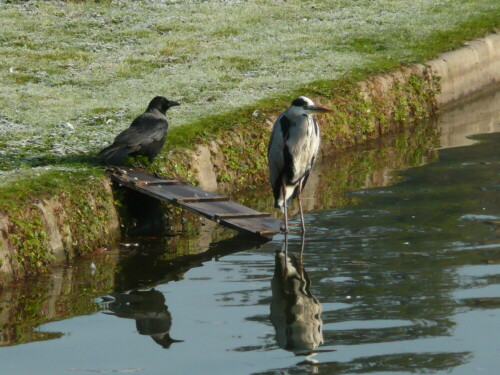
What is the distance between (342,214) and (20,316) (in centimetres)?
381

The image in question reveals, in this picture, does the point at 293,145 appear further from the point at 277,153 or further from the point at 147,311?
the point at 147,311

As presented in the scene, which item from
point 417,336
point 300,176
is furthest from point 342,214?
point 417,336

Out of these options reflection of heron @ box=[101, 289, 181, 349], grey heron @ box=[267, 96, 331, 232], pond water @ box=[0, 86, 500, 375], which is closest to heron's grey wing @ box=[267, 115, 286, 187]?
grey heron @ box=[267, 96, 331, 232]

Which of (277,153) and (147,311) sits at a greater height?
(277,153)

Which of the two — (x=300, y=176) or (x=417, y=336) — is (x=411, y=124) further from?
(x=417, y=336)

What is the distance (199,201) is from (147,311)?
2400 millimetres

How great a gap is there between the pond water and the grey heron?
47 centimetres

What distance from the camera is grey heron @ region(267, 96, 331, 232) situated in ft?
34.0

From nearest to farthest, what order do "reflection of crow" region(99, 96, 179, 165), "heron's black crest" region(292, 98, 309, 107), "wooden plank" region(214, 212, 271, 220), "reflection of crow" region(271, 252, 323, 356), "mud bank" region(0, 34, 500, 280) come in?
"reflection of crow" region(271, 252, 323, 356) → "mud bank" region(0, 34, 500, 280) → "wooden plank" region(214, 212, 271, 220) → "heron's black crest" region(292, 98, 309, 107) → "reflection of crow" region(99, 96, 179, 165)

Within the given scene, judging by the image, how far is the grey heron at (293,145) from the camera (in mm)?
10359

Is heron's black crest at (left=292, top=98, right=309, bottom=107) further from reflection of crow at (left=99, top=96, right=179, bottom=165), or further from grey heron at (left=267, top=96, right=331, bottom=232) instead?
reflection of crow at (left=99, top=96, right=179, bottom=165)

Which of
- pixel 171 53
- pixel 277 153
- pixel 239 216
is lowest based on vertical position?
pixel 239 216

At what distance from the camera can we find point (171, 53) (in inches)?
629

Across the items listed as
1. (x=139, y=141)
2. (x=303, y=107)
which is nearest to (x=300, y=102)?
(x=303, y=107)
